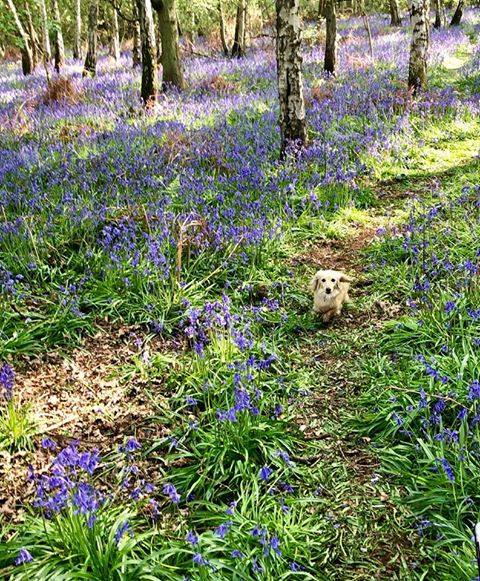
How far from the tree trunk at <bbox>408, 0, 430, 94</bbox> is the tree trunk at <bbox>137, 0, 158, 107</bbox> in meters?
5.97

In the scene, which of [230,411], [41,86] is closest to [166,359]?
[230,411]

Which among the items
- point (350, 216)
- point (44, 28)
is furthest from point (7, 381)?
point (44, 28)

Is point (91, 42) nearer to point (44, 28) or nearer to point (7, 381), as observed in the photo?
point (44, 28)

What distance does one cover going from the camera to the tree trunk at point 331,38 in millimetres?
14562

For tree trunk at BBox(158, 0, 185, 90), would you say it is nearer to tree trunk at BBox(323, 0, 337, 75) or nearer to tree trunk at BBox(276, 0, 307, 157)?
tree trunk at BBox(323, 0, 337, 75)

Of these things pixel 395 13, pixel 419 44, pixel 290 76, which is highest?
pixel 395 13

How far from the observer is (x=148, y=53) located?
502 inches

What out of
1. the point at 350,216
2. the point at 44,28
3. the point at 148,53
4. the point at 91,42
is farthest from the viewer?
the point at 91,42

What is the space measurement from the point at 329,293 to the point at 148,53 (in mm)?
9713

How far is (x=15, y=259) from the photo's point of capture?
20.2 ft

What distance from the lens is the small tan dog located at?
5352mm

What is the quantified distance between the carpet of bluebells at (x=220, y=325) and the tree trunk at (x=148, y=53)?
62.9 inches

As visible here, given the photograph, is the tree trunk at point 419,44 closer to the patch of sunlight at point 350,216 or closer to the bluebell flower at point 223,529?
the patch of sunlight at point 350,216

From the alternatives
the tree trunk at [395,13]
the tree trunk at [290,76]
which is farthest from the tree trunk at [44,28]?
the tree trunk at [395,13]
